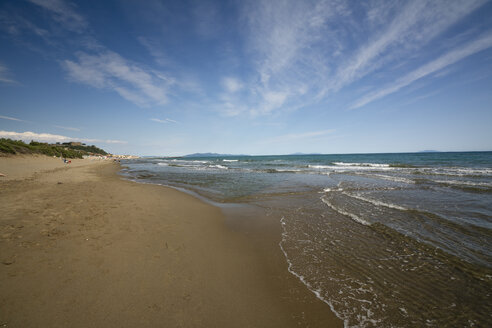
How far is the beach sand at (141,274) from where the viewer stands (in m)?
2.50

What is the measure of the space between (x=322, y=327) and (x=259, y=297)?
0.98m

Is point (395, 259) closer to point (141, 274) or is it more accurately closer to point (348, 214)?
point (348, 214)

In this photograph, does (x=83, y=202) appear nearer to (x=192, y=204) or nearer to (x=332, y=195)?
(x=192, y=204)

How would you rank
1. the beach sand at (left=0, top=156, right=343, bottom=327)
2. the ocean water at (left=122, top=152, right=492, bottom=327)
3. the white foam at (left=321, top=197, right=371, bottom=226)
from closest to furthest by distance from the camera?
the beach sand at (left=0, top=156, right=343, bottom=327) → the ocean water at (left=122, top=152, right=492, bottom=327) → the white foam at (left=321, top=197, right=371, bottom=226)

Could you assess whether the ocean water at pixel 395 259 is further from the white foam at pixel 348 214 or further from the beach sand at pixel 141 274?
the beach sand at pixel 141 274

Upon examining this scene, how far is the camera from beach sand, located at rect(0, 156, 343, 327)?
250 cm

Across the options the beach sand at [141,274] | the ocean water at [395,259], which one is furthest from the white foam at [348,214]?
the beach sand at [141,274]

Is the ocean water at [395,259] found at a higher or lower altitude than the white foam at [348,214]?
lower

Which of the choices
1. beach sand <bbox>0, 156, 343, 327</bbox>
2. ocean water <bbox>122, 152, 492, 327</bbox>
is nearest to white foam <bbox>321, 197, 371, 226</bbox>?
ocean water <bbox>122, 152, 492, 327</bbox>

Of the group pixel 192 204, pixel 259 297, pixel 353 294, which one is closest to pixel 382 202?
pixel 353 294

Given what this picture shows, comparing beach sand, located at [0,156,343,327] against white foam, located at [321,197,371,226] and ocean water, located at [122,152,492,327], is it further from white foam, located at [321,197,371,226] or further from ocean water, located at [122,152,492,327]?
white foam, located at [321,197,371,226]

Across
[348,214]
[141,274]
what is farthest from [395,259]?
[141,274]

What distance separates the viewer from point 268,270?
3785mm

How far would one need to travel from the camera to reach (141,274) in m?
3.36
